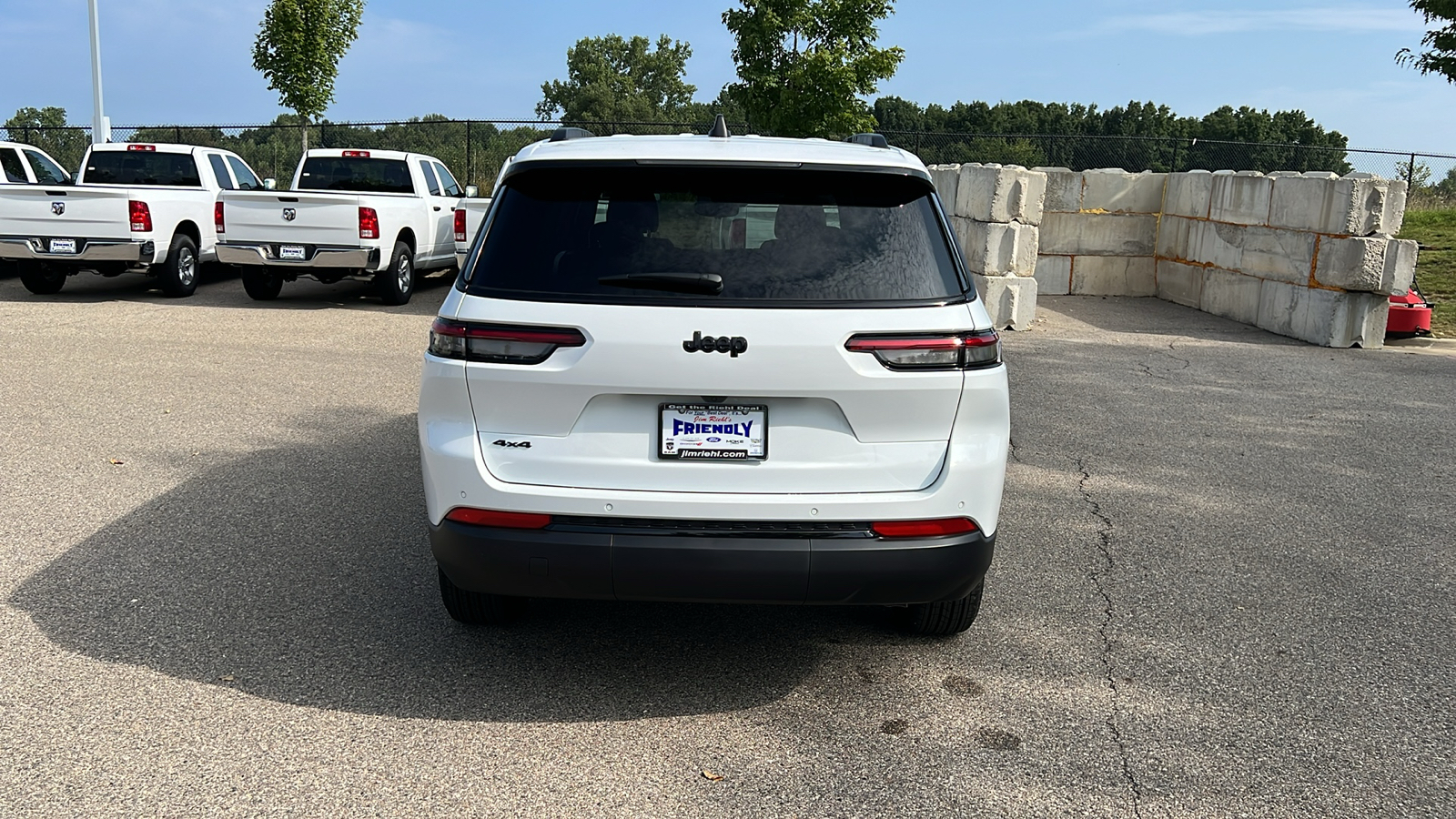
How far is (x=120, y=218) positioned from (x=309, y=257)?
239 cm

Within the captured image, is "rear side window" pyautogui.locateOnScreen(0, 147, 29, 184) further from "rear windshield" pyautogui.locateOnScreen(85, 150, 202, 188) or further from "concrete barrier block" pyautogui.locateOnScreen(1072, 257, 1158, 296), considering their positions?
"concrete barrier block" pyautogui.locateOnScreen(1072, 257, 1158, 296)

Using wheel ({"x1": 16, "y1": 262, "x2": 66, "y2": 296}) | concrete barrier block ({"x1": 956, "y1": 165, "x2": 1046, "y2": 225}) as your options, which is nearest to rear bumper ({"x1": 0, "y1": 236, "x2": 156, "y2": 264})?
wheel ({"x1": 16, "y1": 262, "x2": 66, "y2": 296})

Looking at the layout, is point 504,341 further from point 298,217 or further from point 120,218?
point 120,218

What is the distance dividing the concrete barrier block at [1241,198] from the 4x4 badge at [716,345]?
12.9m

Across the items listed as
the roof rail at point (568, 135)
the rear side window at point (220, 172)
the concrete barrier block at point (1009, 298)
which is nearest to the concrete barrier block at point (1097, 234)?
the concrete barrier block at point (1009, 298)

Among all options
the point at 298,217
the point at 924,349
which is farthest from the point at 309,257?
the point at 924,349

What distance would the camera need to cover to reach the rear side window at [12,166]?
17109 mm

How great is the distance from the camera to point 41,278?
610 inches

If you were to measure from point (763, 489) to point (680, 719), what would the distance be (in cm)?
85

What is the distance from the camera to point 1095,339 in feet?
44.5

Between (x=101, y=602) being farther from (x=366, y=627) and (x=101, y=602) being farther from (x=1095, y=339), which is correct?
(x=1095, y=339)

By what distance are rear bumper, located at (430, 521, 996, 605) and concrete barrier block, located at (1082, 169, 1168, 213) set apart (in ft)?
49.2

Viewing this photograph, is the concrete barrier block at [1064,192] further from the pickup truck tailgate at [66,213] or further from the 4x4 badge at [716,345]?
the 4x4 badge at [716,345]

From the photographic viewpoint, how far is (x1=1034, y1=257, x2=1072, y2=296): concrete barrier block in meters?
17.7
